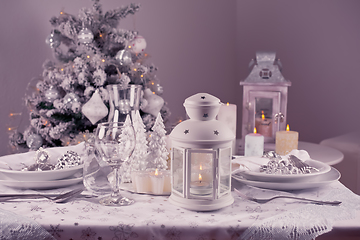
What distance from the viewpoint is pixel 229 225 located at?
66cm

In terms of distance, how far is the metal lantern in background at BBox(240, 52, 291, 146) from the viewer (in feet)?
5.10

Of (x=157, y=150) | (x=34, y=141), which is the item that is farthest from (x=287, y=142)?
(x=34, y=141)

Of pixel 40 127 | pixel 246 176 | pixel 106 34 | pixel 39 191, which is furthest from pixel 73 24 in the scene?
pixel 246 176

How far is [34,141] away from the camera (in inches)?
79.4

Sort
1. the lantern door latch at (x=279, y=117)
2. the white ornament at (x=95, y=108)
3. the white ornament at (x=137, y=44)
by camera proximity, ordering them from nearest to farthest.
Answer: the lantern door latch at (x=279, y=117), the white ornament at (x=95, y=108), the white ornament at (x=137, y=44)

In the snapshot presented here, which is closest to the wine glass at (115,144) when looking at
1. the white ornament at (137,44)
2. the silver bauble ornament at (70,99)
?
the silver bauble ornament at (70,99)

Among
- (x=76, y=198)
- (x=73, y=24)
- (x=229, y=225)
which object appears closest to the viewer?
(x=229, y=225)

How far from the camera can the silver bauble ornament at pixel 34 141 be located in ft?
6.61

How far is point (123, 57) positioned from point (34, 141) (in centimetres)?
74

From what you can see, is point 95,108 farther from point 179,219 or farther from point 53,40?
point 179,219

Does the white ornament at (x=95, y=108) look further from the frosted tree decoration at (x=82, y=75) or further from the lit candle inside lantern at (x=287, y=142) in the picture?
the lit candle inside lantern at (x=287, y=142)

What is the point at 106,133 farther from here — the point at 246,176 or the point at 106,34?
the point at 106,34

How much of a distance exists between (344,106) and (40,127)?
7.32 ft

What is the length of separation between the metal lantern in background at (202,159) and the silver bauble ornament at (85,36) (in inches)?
53.6
